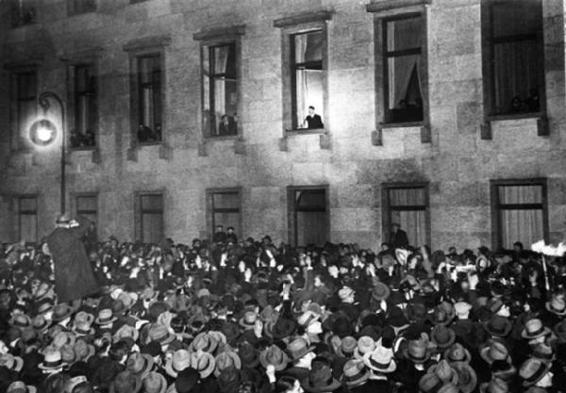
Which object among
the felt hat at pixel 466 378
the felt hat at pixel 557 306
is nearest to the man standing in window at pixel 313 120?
the felt hat at pixel 557 306

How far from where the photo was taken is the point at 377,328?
833 cm

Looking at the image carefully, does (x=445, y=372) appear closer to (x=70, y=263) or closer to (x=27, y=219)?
(x=70, y=263)

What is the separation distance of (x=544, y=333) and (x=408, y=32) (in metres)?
13.6

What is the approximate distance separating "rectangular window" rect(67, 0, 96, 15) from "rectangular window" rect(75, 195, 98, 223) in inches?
255

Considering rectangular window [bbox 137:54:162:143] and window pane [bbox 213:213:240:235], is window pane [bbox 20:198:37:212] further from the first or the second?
window pane [bbox 213:213:240:235]

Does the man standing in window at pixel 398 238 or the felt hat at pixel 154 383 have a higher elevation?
the man standing in window at pixel 398 238

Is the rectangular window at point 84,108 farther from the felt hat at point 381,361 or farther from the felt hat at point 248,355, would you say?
the felt hat at point 381,361

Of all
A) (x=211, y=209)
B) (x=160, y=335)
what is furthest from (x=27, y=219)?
(x=160, y=335)

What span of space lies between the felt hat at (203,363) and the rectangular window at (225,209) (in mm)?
15348

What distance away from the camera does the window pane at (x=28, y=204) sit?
93.9ft

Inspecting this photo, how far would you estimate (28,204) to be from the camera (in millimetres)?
28844

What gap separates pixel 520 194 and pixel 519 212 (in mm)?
430

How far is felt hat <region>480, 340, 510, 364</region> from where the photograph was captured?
734 centimetres

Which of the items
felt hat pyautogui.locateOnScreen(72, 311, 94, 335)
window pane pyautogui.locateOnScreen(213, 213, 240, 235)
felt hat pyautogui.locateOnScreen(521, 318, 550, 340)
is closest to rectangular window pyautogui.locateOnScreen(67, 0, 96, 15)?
window pane pyautogui.locateOnScreen(213, 213, 240, 235)
